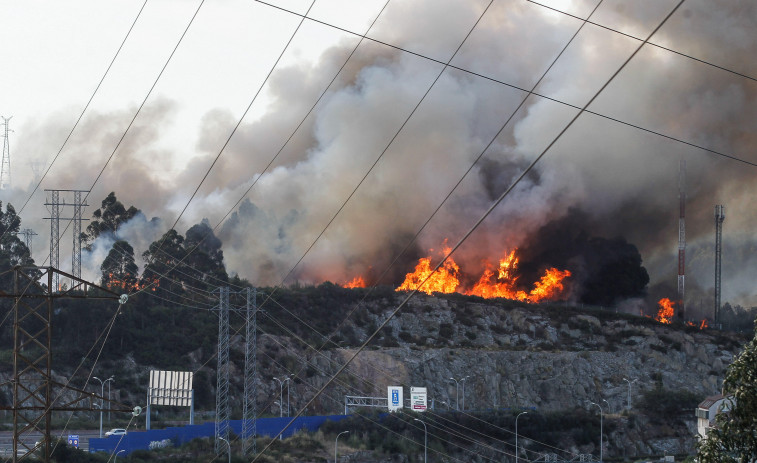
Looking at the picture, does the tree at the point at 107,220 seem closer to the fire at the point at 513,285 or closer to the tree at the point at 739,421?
the fire at the point at 513,285

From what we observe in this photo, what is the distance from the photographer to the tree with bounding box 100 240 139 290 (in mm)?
129500

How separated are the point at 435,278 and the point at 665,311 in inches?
1505

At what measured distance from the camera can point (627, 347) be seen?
501 feet

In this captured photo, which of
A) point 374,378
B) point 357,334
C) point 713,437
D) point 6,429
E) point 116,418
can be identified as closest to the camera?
point 713,437

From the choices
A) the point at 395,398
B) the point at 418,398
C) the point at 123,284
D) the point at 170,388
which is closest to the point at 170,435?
the point at 170,388

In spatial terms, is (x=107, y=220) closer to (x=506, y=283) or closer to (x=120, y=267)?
(x=120, y=267)

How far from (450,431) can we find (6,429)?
148ft

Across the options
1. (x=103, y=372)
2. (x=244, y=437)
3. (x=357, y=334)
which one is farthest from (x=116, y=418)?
(x=357, y=334)

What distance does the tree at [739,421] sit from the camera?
66.6 ft

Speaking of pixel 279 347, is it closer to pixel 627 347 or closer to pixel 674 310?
pixel 627 347

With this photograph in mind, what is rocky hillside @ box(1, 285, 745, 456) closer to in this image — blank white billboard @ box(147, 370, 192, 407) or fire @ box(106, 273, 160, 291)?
fire @ box(106, 273, 160, 291)

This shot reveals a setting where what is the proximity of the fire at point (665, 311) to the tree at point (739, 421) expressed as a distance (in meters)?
146

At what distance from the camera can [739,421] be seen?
67.3ft

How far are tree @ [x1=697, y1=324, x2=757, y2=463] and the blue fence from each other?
177ft
